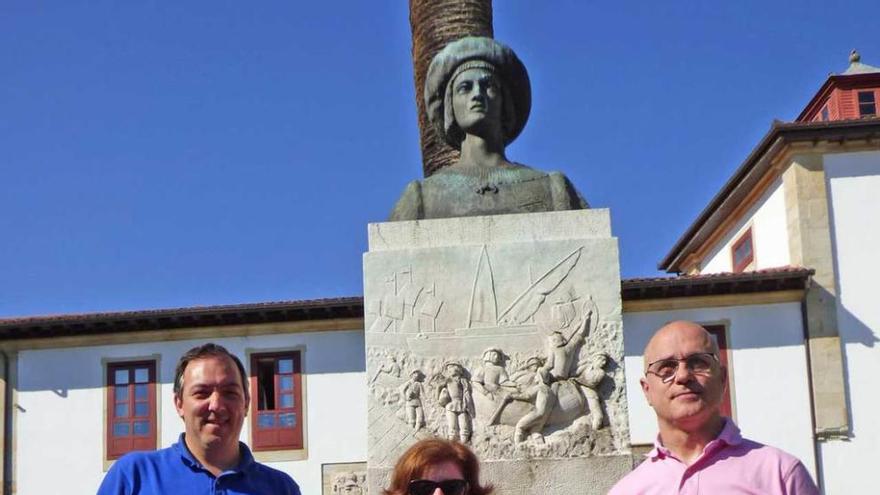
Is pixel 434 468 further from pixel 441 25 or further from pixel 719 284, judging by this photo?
pixel 719 284

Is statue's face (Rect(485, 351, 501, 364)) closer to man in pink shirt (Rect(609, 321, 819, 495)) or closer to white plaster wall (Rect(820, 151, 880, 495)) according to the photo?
man in pink shirt (Rect(609, 321, 819, 495))

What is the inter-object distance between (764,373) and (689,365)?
77.7 ft

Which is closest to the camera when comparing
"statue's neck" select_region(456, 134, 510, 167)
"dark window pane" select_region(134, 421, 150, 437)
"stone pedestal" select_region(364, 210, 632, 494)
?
"stone pedestal" select_region(364, 210, 632, 494)

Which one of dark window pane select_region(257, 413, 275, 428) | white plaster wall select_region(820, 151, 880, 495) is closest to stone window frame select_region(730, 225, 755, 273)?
white plaster wall select_region(820, 151, 880, 495)

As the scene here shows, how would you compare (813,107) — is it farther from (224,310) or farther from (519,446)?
(519,446)

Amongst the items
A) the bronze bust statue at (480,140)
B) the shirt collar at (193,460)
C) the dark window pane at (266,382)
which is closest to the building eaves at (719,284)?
the dark window pane at (266,382)

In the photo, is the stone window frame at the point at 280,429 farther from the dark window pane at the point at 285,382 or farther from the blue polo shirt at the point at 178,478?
the blue polo shirt at the point at 178,478

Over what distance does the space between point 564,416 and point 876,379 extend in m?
21.5

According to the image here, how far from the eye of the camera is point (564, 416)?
5.98 metres

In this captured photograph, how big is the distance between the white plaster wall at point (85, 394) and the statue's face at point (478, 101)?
21251 millimetres

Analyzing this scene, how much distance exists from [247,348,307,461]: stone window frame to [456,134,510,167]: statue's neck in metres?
21.4

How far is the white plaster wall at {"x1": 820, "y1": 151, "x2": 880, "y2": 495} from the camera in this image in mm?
25938

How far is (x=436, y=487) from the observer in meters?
3.77

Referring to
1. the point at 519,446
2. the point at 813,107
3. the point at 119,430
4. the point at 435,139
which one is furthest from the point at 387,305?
the point at 813,107
